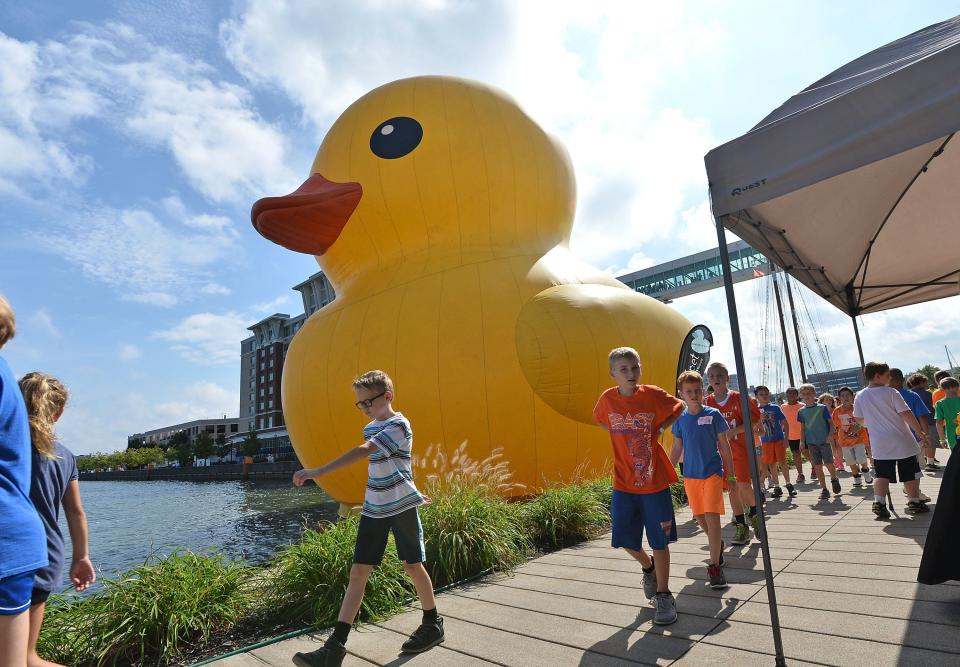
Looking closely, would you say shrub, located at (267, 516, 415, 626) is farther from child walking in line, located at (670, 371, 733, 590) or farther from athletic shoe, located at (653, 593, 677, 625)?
child walking in line, located at (670, 371, 733, 590)

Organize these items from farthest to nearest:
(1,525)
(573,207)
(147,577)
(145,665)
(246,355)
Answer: (246,355) → (573,207) → (147,577) → (145,665) → (1,525)

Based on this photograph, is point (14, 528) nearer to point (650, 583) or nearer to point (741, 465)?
point (650, 583)

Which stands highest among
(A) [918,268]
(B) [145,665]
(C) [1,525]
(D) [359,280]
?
(D) [359,280]

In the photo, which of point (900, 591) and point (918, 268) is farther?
point (918, 268)

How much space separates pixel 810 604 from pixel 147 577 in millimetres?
4013

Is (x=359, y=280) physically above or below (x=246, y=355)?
below

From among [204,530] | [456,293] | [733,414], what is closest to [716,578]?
[733,414]

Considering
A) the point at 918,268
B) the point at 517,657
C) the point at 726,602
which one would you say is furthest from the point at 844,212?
the point at 517,657

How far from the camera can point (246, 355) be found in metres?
85.9

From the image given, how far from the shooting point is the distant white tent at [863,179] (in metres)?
2.38

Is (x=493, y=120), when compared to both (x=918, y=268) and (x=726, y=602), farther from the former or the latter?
(x=726, y=602)

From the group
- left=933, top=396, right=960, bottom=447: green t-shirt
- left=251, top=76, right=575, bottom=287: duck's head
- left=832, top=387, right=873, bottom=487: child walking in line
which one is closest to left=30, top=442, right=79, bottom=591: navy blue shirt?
left=251, top=76, right=575, bottom=287: duck's head

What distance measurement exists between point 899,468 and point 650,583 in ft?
11.4

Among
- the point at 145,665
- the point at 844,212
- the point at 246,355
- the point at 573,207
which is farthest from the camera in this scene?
the point at 246,355
